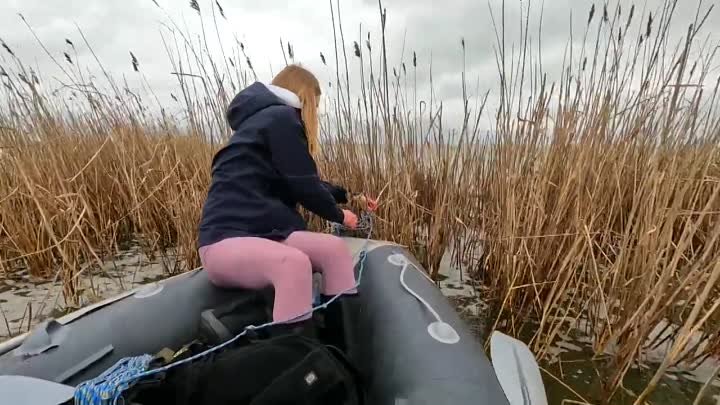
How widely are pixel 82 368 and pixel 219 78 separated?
5.43 feet

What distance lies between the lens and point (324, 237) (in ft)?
4.18

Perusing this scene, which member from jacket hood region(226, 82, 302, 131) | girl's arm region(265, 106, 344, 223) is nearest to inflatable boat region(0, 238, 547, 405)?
girl's arm region(265, 106, 344, 223)

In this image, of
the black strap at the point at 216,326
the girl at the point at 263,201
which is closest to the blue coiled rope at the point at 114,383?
the black strap at the point at 216,326

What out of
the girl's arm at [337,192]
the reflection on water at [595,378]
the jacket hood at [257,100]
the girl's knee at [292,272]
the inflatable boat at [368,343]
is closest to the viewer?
the inflatable boat at [368,343]

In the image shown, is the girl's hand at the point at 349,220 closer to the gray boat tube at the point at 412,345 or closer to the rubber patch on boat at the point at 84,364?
the gray boat tube at the point at 412,345

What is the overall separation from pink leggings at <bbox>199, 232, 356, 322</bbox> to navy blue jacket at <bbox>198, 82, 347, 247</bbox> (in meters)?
0.06

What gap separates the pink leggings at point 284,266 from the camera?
1.08 metres

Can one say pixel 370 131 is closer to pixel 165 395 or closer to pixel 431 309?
pixel 431 309

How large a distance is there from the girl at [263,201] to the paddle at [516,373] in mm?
449

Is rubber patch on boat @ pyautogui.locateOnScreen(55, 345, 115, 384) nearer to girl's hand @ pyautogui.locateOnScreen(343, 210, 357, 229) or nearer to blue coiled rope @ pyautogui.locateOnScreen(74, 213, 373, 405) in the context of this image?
blue coiled rope @ pyautogui.locateOnScreen(74, 213, 373, 405)

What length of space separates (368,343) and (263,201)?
51 centimetres

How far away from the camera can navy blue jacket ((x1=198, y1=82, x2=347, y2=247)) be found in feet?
4.10

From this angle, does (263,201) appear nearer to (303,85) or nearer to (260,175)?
(260,175)

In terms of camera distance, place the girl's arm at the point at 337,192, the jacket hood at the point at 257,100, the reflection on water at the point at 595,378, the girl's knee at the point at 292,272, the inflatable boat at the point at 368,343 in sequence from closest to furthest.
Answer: the inflatable boat at the point at 368,343, the girl's knee at the point at 292,272, the reflection on water at the point at 595,378, the jacket hood at the point at 257,100, the girl's arm at the point at 337,192
